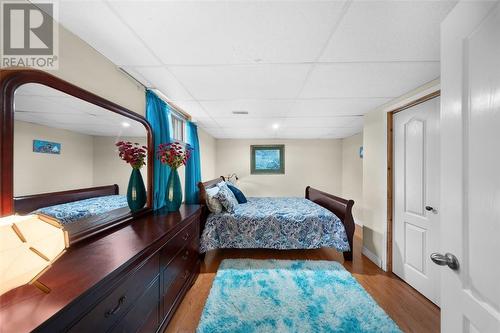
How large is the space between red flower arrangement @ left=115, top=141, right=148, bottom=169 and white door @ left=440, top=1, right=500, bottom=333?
6.99ft

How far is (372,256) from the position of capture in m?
2.69

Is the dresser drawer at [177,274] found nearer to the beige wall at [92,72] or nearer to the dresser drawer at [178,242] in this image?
the dresser drawer at [178,242]

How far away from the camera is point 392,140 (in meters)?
2.43

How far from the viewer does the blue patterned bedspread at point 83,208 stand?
1.18 metres

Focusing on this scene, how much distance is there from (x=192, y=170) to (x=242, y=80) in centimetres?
181

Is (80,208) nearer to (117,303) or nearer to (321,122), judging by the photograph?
(117,303)

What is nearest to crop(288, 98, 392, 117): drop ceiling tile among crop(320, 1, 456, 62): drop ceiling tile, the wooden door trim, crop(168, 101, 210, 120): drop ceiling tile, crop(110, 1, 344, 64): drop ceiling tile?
the wooden door trim

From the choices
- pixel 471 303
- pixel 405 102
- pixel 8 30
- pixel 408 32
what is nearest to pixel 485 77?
pixel 471 303

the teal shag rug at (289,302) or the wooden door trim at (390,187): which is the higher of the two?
the wooden door trim at (390,187)

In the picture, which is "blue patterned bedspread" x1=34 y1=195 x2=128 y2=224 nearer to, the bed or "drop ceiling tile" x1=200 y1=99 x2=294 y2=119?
the bed

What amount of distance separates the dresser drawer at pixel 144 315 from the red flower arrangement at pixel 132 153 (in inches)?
41.1

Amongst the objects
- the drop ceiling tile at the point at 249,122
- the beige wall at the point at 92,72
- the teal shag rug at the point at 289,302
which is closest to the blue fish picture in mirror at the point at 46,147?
the beige wall at the point at 92,72

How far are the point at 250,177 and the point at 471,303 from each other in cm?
473

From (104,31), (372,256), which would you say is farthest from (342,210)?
(104,31)
